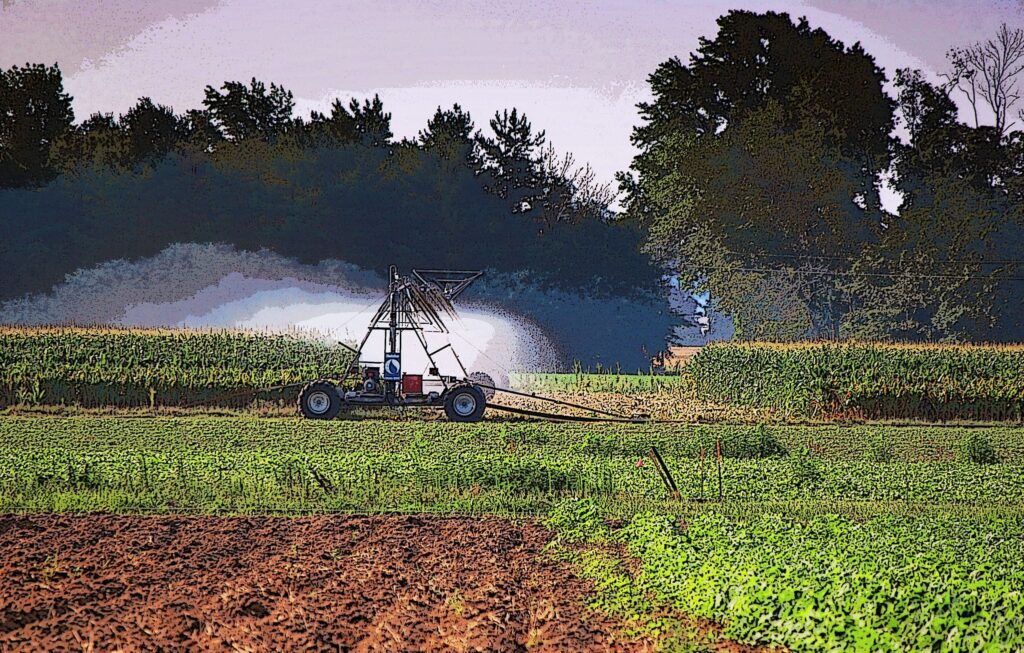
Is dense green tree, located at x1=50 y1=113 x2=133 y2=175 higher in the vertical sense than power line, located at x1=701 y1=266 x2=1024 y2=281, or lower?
higher

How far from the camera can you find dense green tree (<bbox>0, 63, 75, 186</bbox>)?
27109mm

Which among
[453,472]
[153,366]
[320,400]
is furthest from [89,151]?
[453,472]

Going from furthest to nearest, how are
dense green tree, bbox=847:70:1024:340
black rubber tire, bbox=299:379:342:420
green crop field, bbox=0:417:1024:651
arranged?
dense green tree, bbox=847:70:1024:340
black rubber tire, bbox=299:379:342:420
green crop field, bbox=0:417:1024:651

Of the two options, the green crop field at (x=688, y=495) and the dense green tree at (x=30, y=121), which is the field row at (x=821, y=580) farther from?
the dense green tree at (x=30, y=121)

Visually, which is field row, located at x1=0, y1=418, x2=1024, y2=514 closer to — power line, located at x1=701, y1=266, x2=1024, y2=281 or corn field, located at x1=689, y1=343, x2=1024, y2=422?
corn field, located at x1=689, y1=343, x2=1024, y2=422

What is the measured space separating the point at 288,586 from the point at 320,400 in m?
9.89

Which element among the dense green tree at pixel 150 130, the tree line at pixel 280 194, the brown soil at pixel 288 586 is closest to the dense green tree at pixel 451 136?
the tree line at pixel 280 194

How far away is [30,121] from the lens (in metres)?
27.9

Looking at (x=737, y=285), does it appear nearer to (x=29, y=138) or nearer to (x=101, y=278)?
(x=101, y=278)

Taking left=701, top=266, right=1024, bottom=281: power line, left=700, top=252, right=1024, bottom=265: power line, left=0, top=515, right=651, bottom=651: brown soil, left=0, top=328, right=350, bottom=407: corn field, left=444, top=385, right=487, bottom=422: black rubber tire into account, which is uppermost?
left=700, top=252, right=1024, bottom=265: power line

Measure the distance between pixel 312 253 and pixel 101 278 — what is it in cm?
495


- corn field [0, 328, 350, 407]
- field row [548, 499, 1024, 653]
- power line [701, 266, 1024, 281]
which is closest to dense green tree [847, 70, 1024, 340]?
power line [701, 266, 1024, 281]

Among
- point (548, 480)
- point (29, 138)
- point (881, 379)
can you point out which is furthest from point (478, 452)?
point (29, 138)

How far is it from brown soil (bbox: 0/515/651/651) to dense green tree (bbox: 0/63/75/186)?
71.4ft
